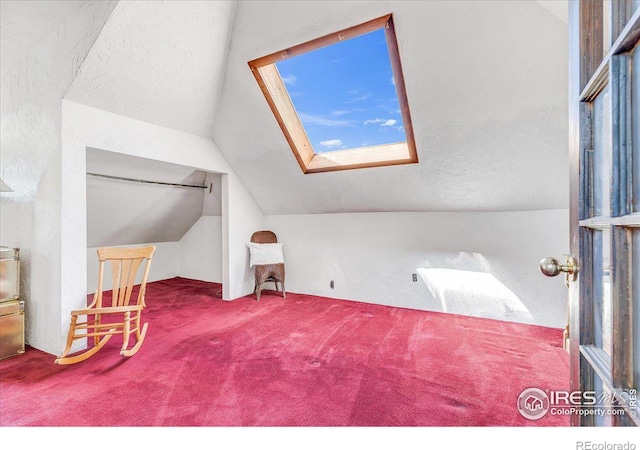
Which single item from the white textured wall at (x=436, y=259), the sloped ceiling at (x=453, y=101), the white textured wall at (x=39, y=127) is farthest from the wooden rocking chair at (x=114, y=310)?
the white textured wall at (x=436, y=259)

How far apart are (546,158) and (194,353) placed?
334cm

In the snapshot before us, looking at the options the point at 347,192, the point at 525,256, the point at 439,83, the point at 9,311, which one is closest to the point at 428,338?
the point at 525,256

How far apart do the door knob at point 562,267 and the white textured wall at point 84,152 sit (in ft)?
9.48

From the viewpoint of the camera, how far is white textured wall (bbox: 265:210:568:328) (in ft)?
9.53

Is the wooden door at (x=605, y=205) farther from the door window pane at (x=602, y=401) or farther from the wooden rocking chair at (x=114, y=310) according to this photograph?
the wooden rocking chair at (x=114, y=310)

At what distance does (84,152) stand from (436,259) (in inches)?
140

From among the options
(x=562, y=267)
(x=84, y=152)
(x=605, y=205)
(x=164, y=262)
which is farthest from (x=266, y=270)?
(x=605, y=205)

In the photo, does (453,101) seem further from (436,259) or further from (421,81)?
(436,259)

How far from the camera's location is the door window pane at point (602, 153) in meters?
0.54

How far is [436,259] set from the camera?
3.38m

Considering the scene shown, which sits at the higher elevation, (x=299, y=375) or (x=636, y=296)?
(x=636, y=296)

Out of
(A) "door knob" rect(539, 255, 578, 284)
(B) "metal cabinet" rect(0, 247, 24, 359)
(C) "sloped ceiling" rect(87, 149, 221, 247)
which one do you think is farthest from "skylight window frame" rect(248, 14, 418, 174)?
(B) "metal cabinet" rect(0, 247, 24, 359)

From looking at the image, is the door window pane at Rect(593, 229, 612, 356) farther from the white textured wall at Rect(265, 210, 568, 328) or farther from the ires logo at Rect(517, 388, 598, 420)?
the white textured wall at Rect(265, 210, 568, 328)

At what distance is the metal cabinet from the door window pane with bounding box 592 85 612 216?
3.50 metres
